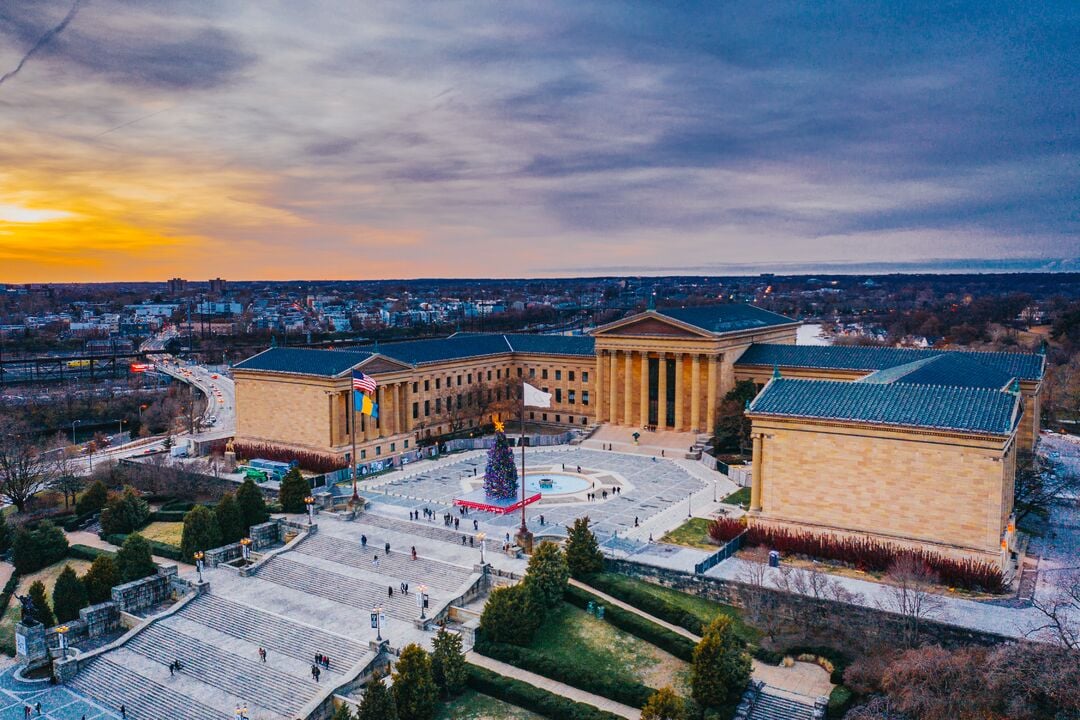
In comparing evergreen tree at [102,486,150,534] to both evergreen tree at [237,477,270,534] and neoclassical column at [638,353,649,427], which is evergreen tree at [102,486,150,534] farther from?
neoclassical column at [638,353,649,427]

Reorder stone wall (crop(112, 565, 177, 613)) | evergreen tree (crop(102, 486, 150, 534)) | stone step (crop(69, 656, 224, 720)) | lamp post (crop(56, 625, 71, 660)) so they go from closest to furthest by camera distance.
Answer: stone step (crop(69, 656, 224, 720))
lamp post (crop(56, 625, 71, 660))
stone wall (crop(112, 565, 177, 613))
evergreen tree (crop(102, 486, 150, 534))

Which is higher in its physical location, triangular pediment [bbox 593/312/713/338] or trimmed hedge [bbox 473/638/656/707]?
triangular pediment [bbox 593/312/713/338]

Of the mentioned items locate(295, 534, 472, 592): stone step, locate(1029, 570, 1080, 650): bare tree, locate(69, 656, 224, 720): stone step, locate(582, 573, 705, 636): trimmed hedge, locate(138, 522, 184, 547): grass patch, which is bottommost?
locate(69, 656, 224, 720): stone step

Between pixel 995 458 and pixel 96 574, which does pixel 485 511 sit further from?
pixel 995 458

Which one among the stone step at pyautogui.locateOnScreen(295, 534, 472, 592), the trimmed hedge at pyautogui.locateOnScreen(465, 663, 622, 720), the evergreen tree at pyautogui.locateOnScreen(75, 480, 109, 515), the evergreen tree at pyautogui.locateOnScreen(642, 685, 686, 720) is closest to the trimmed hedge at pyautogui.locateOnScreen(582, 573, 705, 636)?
the evergreen tree at pyautogui.locateOnScreen(642, 685, 686, 720)

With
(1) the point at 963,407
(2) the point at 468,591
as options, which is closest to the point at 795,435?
(1) the point at 963,407

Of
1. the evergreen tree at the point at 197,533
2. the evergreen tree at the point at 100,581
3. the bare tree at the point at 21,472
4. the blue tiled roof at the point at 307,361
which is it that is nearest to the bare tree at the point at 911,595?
the evergreen tree at the point at 197,533

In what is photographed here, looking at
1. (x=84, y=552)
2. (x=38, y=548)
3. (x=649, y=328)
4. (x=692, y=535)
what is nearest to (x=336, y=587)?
(x=84, y=552)

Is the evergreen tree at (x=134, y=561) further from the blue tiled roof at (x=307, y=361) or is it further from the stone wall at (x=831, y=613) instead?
the stone wall at (x=831, y=613)
